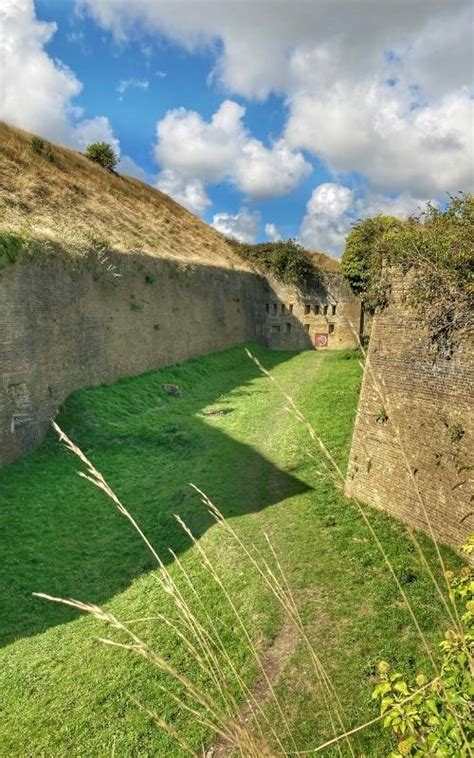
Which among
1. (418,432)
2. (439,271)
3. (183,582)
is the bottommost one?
(183,582)

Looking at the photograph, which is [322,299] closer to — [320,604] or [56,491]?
[56,491]

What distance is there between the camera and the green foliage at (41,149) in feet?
95.8

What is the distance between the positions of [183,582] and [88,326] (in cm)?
1206

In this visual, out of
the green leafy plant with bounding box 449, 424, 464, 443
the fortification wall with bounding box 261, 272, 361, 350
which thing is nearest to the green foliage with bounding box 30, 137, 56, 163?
the fortification wall with bounding box 261, 272, 361, 350

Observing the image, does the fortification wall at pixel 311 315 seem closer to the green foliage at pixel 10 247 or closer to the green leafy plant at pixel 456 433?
the green foliage at pixel 10 247

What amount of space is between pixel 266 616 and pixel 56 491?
6.96 metres

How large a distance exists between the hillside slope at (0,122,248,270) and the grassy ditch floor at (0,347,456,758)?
7969 mm

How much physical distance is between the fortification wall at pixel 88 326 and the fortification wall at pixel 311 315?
5881mm

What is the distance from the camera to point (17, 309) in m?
14.4

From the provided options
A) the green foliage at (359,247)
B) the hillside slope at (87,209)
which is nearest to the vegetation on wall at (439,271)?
the hillside slope at (87,209)

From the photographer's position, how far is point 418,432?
9242 millimetres

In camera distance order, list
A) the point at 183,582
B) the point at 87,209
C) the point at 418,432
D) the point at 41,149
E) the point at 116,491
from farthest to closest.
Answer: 1. the point at 41,149
2. the point at 87,209
3. the point at 116,491
4. the point at 418,432
5. the point at 183,582

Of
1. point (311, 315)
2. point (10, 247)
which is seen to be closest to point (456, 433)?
point (10, 247)

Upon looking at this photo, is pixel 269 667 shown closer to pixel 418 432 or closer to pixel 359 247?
pixel 418 432
